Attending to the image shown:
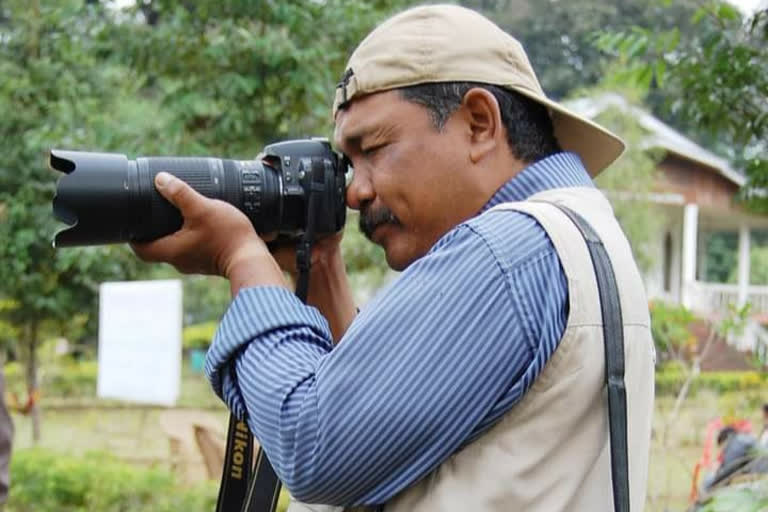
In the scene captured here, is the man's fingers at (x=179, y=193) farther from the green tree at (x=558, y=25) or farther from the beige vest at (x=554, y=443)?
the green tree at (x=558, y=25)

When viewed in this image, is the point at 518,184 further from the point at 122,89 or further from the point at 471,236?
the point at 122,89

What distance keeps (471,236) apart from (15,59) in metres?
7.09

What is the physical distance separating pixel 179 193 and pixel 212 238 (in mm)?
78

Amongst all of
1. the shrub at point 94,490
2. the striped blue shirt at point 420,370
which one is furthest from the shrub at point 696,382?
the shrub at point 94,490

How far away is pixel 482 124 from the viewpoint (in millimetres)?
1416

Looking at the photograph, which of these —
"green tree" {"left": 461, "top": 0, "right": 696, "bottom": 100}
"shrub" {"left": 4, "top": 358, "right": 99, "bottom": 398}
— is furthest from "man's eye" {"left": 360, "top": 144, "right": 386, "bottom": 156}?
"green tree" {"left": 461, "top": 0, "right": 696, "bottom": 100}

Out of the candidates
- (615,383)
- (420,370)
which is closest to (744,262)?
(615,383)

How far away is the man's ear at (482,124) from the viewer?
140cm

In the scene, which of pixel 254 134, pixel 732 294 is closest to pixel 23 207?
pixel 254 134

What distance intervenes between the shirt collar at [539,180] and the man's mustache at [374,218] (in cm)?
13

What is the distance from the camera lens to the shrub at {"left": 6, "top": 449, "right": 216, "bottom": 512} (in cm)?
644

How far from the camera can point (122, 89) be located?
25.3 feet

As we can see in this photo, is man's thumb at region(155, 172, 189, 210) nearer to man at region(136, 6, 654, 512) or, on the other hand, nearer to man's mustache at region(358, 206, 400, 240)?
man at region(136, 6, 654, 512)

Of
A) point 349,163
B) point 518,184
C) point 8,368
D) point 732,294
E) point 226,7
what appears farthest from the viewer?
point 732,294
